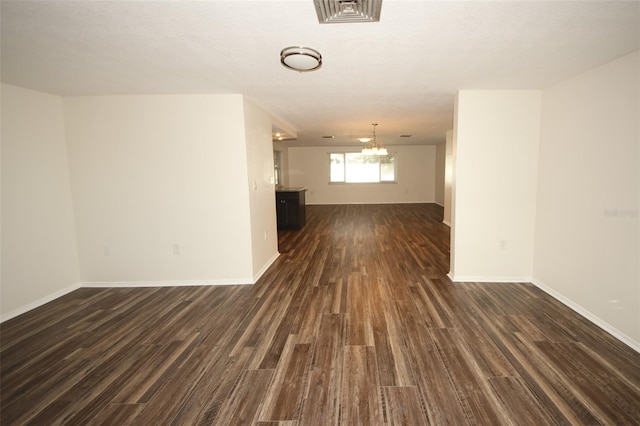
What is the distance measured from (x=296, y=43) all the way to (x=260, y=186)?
2277mm

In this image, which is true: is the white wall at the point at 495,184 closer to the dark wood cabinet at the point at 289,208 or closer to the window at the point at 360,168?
the dark wood cabinet at the point at 289,208

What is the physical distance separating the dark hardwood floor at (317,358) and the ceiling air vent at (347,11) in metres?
2.26

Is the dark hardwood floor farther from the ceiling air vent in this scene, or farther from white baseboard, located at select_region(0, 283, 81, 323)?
the ceiling air vent

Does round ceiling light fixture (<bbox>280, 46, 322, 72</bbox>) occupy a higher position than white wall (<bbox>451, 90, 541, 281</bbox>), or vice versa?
round ceiling light fixture (<bbox>280, 46, 322, 72</bbox>)

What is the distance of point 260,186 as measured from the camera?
160 inches

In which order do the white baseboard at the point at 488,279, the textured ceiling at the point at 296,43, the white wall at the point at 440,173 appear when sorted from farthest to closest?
the white wall at the point at 440,173 → the white baseboard at the point at 488,279 → the textured ceiling at the point at 296,43

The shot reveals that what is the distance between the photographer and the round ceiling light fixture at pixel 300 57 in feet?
6.84

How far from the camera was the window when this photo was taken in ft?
36.2

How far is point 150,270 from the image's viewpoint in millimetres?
3705

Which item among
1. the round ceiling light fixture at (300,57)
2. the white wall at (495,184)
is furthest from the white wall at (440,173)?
the round ceiling light fixture at (300,57)

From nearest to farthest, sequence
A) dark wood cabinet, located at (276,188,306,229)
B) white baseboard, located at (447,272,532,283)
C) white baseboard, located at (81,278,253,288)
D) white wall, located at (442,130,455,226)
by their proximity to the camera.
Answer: white baseboard, located at (447,272,532,283), white baseboard, located at (81,278,253,288), white wall, located at (442,130,455,226), dark wood cabinet, located at (276,188,306,229)

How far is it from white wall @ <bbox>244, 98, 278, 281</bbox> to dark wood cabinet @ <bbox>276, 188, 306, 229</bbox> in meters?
2.08

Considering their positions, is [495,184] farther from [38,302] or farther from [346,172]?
[346,172]

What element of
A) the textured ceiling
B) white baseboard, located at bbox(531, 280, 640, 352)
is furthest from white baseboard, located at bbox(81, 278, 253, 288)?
white baseboard, located at bbox(531, 280, 640, 352)
